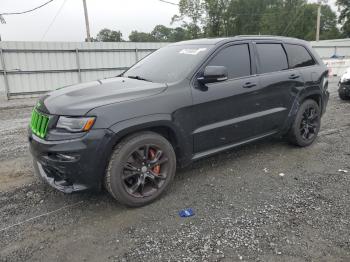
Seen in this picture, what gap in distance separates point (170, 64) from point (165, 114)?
96cm

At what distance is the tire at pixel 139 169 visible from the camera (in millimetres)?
3076

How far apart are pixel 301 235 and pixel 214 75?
6.19 ft

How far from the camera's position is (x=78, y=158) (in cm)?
288

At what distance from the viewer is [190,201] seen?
3.45 meters

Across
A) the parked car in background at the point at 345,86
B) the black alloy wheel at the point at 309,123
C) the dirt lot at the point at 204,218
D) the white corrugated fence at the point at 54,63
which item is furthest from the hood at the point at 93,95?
the white corrugated fence at the point at 54,63

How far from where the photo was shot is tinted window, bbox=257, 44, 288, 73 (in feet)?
14.3

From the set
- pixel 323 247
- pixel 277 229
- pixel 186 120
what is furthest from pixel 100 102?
pixel 323 247

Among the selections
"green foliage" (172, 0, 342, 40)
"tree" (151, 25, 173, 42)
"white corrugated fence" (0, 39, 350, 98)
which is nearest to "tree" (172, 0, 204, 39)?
"green foliage" (172, 0, 342, 40)

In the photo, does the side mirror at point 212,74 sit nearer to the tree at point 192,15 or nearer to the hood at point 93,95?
the hood at point 93,95

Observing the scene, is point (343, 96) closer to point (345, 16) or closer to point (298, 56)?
point (298, 56)

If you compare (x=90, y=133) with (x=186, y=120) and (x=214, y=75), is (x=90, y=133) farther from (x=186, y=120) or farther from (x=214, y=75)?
(x=214, y=75)

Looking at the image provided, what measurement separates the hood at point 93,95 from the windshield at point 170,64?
0.27 m

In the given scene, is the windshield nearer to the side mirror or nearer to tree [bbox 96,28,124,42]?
the side mirror

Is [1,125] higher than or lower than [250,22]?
lower
